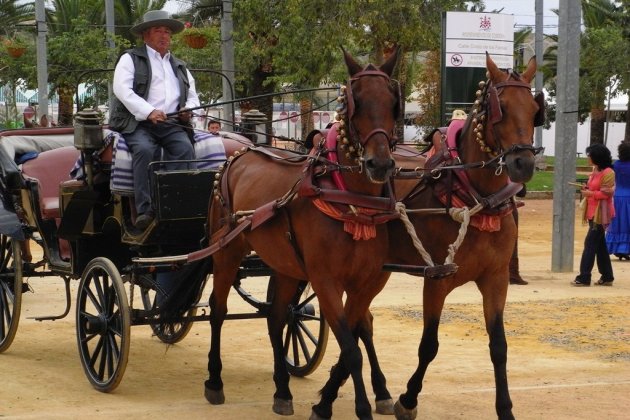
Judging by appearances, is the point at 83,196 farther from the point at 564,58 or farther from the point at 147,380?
the point at 564,58

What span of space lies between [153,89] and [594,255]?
785cm

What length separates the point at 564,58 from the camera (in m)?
16.1

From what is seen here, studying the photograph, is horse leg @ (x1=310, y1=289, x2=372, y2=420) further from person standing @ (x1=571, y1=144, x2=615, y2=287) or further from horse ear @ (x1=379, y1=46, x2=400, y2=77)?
person standing @ (x1=571, y1=144, x2=615, y2=287)

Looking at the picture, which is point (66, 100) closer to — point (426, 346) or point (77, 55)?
point (77, 55)

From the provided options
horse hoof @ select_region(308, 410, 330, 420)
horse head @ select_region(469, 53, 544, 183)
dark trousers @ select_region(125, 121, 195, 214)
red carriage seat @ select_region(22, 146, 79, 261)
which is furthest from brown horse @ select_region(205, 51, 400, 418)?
red carriage seat @ select_region(22, 146, 79, 261)

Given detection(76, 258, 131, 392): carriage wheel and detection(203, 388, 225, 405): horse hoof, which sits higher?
detection(76, 258, 131, 392): carriage wheel

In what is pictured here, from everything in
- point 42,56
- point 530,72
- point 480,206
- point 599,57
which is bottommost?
point 480,206

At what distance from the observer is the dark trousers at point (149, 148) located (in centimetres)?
845

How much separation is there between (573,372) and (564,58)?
312 inches

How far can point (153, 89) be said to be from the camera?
28.7 ft

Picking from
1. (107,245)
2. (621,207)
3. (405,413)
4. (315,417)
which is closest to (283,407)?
(315,417)

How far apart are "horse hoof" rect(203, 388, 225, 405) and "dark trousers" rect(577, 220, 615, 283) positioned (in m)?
7.73

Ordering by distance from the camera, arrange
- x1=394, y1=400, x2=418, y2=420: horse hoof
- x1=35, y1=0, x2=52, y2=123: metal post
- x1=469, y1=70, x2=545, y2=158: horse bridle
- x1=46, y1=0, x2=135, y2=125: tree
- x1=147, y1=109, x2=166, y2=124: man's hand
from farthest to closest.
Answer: x1=46, y1=0, x2=135, y2=125: tree < x1=35, y1=0, x2=52, y2=123: metal post < x1=147, y1=109, x2=166, y2=124: man's hand < x1=394, y1=400, x2=418, y2=420: horse hoof < x1=469, y1=70, x2=545, y2=158: horse bridle

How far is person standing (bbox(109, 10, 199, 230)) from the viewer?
845 cm
